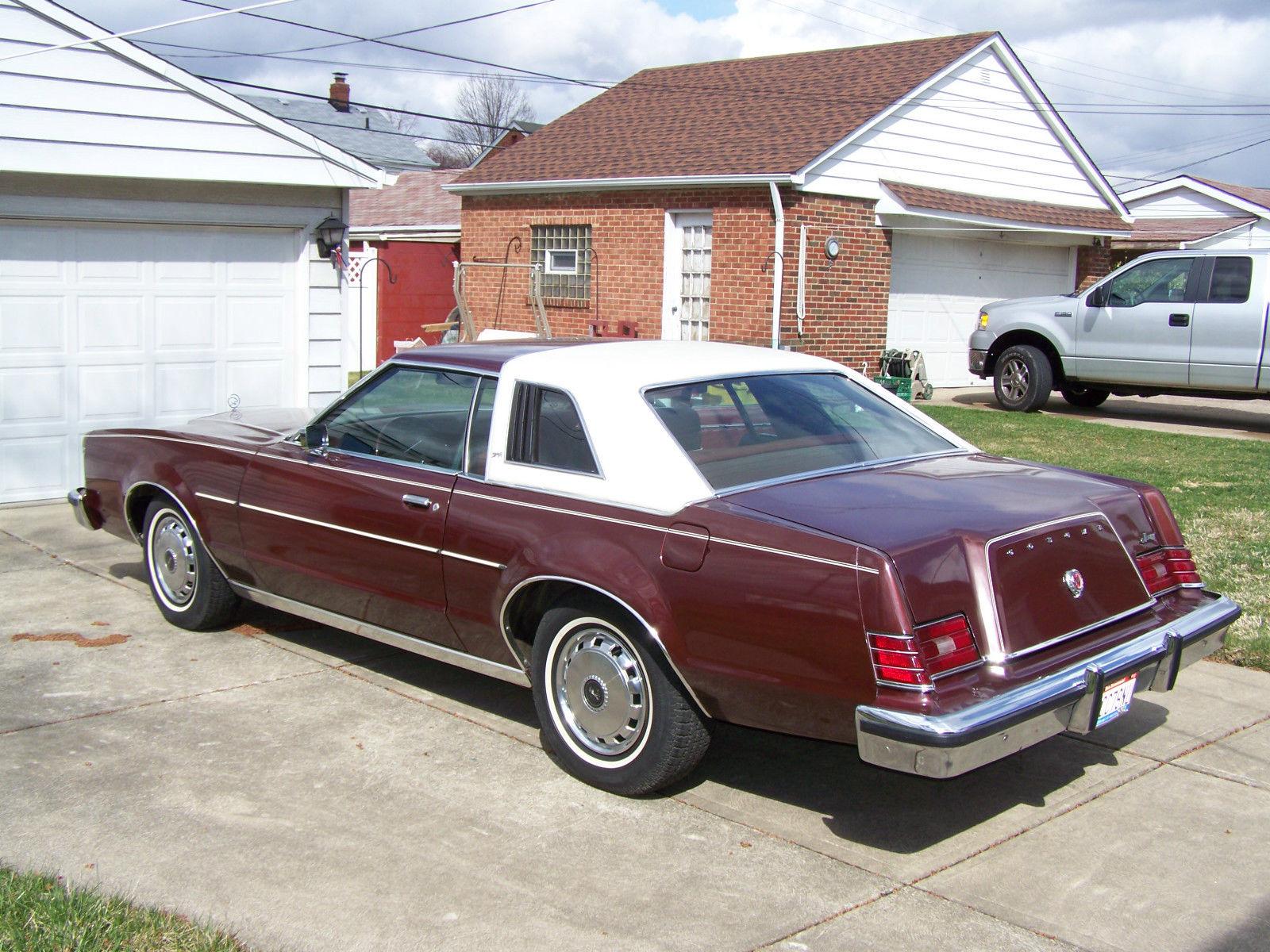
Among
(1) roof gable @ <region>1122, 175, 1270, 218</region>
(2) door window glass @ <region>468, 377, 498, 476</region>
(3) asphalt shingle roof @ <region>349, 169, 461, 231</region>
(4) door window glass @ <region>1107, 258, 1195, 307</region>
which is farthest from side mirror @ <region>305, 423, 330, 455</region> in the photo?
(1) roof gable @ <region>1122, 175, 1270, 218</region>

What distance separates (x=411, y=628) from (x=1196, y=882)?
3037mm

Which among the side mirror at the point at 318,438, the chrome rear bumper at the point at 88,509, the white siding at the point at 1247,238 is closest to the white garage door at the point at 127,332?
the chrome rear bumper at the point at 88,509

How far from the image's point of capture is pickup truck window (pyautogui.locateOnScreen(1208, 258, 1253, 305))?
45.9 feet

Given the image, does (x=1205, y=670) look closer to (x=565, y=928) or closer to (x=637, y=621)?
(x=637, y=621)

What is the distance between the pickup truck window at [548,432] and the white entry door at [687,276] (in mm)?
11799

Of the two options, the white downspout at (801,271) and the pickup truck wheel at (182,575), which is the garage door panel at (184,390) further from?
the white downspout at (801,271)

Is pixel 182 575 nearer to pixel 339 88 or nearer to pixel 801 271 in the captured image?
pixel 801 271

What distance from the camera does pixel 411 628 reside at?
5383mm

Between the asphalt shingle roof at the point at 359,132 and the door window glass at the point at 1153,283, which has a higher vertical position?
the asphalt shingle roof at the point at 359,132

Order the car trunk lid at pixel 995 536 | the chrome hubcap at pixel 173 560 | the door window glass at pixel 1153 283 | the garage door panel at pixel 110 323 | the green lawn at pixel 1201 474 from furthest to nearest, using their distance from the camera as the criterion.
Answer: the door window glass at pixel 1153 283
the garage door panel at pixel 110 323
the green lawn at pixel 1201 474
the chrome hubcap at pixel 173 560
the car trunk lid at pixel 995 536

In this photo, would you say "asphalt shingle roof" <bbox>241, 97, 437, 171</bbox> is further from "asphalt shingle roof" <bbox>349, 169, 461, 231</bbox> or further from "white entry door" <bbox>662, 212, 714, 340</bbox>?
"white entry door" <bbox>662, 212, 714, 340</bbox>

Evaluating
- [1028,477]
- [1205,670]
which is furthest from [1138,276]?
[1028,477]

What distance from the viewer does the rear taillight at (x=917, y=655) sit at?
380 cm

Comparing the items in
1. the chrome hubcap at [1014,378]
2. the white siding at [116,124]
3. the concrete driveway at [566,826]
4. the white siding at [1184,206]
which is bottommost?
the concrete driveway at [566,826]
